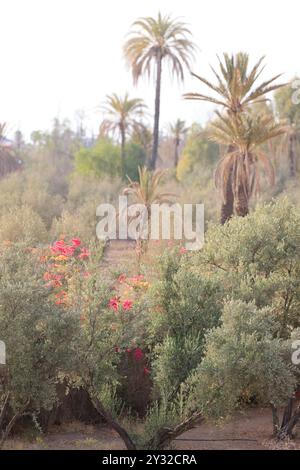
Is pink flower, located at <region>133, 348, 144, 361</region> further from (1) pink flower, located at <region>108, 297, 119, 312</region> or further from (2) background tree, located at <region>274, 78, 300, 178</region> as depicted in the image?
(2) background tree, located at <region>274, 78, 300, 178</region>

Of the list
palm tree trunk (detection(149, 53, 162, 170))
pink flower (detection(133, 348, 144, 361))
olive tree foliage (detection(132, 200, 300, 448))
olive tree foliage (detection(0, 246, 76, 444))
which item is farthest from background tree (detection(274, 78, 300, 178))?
olive tree foliage (detection(0, 246, 76, 444))

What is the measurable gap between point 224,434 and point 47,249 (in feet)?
18.4

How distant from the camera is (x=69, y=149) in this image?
55656 millimetres

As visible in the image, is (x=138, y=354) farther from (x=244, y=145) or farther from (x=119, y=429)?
(x=244, y=145)

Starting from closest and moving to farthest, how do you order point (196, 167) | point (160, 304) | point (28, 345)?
point (28, 345) → point (160, 304) → point (196, 167)

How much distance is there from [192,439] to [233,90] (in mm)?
13232

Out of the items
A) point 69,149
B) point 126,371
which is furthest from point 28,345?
point 69,149

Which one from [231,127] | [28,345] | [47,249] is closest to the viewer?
[28,345]

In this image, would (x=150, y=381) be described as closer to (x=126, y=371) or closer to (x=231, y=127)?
(x=126, y=371)

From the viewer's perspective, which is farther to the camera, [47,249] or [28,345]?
[47,249]

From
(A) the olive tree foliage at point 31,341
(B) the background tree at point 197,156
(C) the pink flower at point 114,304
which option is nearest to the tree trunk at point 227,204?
(C) the pink flower at point 114,304

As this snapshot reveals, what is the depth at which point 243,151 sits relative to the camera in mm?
21906

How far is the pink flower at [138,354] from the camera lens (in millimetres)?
11202

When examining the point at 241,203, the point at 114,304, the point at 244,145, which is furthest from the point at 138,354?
the point at 244,145
